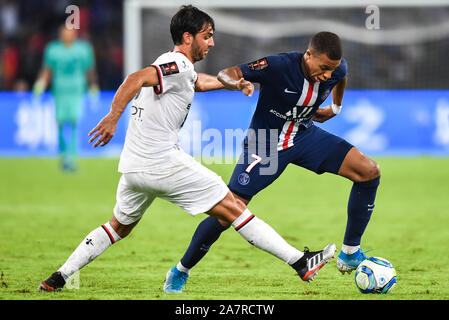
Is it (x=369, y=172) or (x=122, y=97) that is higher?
(x=122, y=97)

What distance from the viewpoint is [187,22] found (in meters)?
5.39

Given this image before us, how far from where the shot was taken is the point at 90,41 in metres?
19.1

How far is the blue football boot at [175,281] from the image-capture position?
5.73 metres

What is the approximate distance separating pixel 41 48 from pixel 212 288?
14264mm

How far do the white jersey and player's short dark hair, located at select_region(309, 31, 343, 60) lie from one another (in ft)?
3.36

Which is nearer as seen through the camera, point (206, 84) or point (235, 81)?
point (235, 81)

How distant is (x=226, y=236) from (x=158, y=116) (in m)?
3.67

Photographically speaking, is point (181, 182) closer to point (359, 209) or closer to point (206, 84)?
point (206, 84)

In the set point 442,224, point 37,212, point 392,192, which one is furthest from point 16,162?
point 442,224

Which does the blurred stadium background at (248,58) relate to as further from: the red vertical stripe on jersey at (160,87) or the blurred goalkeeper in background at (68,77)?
the red vertical stripe on jersey at (160,87)

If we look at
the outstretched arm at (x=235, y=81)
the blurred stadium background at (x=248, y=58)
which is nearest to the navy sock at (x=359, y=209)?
the outstretched arm at (x=235, y=81)

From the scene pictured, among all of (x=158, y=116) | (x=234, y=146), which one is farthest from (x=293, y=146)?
(x=234, y=146)

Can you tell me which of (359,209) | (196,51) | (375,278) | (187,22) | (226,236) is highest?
(187,22)
